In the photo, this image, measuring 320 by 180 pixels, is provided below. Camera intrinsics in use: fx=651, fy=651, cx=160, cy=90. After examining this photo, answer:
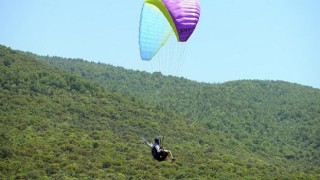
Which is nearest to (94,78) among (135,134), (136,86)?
(136,86)

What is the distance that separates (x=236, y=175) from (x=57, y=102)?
110ft

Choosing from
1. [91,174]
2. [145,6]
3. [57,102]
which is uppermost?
[145,6]

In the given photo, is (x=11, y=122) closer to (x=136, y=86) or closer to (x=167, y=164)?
(x=167, y=164)

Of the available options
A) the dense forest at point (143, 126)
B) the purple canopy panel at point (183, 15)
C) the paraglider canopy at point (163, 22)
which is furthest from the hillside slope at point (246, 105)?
the purple canopy panel at point (183, 15)

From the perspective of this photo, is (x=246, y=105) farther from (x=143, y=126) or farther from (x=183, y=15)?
(x=183, y=15)

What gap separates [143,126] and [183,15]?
64515mm

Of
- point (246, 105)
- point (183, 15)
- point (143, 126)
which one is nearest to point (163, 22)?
point (183, 15)

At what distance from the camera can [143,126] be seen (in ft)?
308

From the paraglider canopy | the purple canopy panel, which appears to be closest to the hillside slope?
the paraglider canopy

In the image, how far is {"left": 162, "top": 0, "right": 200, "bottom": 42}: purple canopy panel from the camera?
30.2m

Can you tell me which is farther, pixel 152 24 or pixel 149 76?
pixel 149 76

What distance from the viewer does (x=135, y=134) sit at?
3536 inches

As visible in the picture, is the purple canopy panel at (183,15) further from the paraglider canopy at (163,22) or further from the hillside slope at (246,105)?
the hillside slope at (246,105)

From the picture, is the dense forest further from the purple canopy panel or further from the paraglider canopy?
the purple canopy panel
